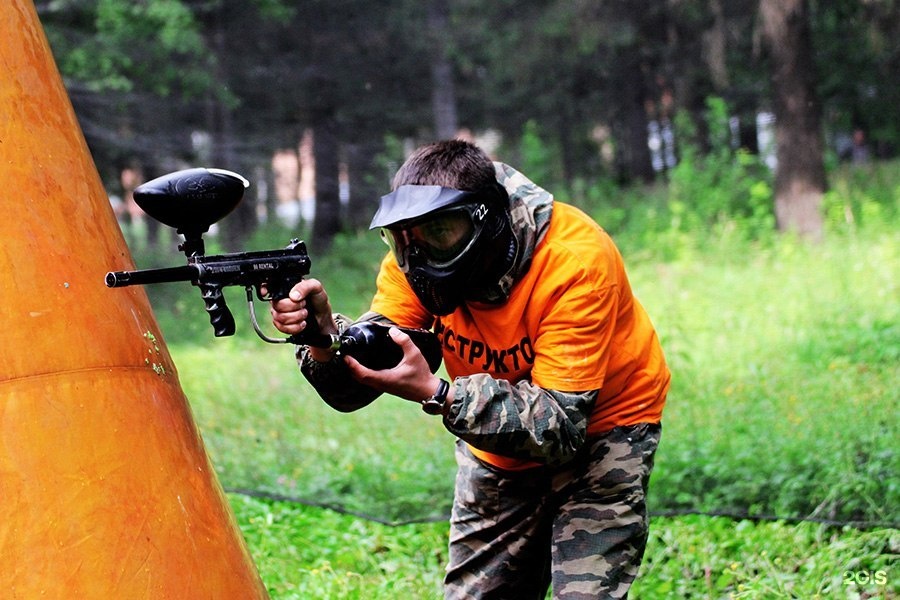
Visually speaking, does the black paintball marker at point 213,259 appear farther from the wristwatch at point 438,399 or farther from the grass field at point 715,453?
the grass field at point 715,453

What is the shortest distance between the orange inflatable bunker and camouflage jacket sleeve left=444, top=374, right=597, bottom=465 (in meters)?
0.71

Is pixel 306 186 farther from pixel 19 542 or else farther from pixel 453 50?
pixel 19 542

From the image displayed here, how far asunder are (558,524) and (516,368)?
517 mm

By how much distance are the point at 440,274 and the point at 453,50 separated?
12.1m

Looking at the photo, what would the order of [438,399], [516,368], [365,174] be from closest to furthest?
[438,399], [516,368], [365,174]

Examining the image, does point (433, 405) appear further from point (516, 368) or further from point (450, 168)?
point (450, 168)

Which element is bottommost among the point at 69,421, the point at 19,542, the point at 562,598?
the point at 562,598

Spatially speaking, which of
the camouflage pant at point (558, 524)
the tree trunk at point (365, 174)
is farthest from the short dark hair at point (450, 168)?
the tree trunk at point (365, 174)

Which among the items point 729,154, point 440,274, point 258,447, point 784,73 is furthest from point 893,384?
point 729,154

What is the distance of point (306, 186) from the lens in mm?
17062

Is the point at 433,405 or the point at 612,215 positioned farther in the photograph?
the point at 612,215

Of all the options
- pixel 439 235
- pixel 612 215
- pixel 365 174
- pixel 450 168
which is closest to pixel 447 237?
pixel 439 235

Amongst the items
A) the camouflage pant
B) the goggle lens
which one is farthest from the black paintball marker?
the camouflage pant

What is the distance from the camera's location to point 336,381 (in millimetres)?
2984
